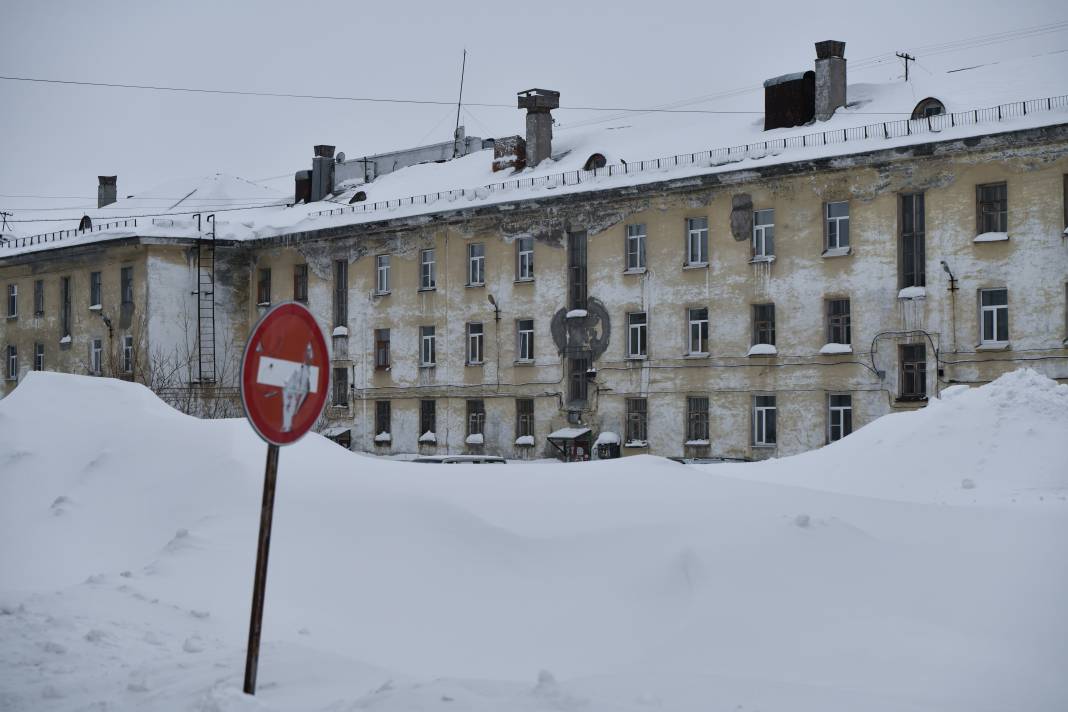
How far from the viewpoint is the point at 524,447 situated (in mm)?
39969

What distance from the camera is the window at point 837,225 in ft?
110

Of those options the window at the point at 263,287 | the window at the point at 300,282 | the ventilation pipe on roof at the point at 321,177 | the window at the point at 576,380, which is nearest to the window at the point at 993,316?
the window at the point at 576,380

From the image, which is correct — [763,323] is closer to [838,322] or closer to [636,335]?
[838,322]

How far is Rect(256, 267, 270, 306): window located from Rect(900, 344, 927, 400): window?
26.9 meters

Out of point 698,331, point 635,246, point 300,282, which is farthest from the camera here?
point 300,282

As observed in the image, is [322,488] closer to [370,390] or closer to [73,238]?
[370,390]

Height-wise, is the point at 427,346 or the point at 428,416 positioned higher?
the point at 427,346

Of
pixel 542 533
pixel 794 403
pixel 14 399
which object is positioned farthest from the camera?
pixel 794 403

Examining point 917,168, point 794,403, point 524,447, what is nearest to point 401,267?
point 524,447

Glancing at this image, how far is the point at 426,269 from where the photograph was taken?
43906 mm

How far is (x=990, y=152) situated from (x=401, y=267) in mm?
21646

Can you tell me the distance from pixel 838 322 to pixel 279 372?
2888 centimetres

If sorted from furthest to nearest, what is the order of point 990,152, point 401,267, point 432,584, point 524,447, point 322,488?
point 401,267 → point 524,447 → point 990,152 → point 322,488 → point 432,584

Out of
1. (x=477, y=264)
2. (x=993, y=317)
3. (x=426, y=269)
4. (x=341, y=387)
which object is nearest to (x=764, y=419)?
(x=993, y=317)
